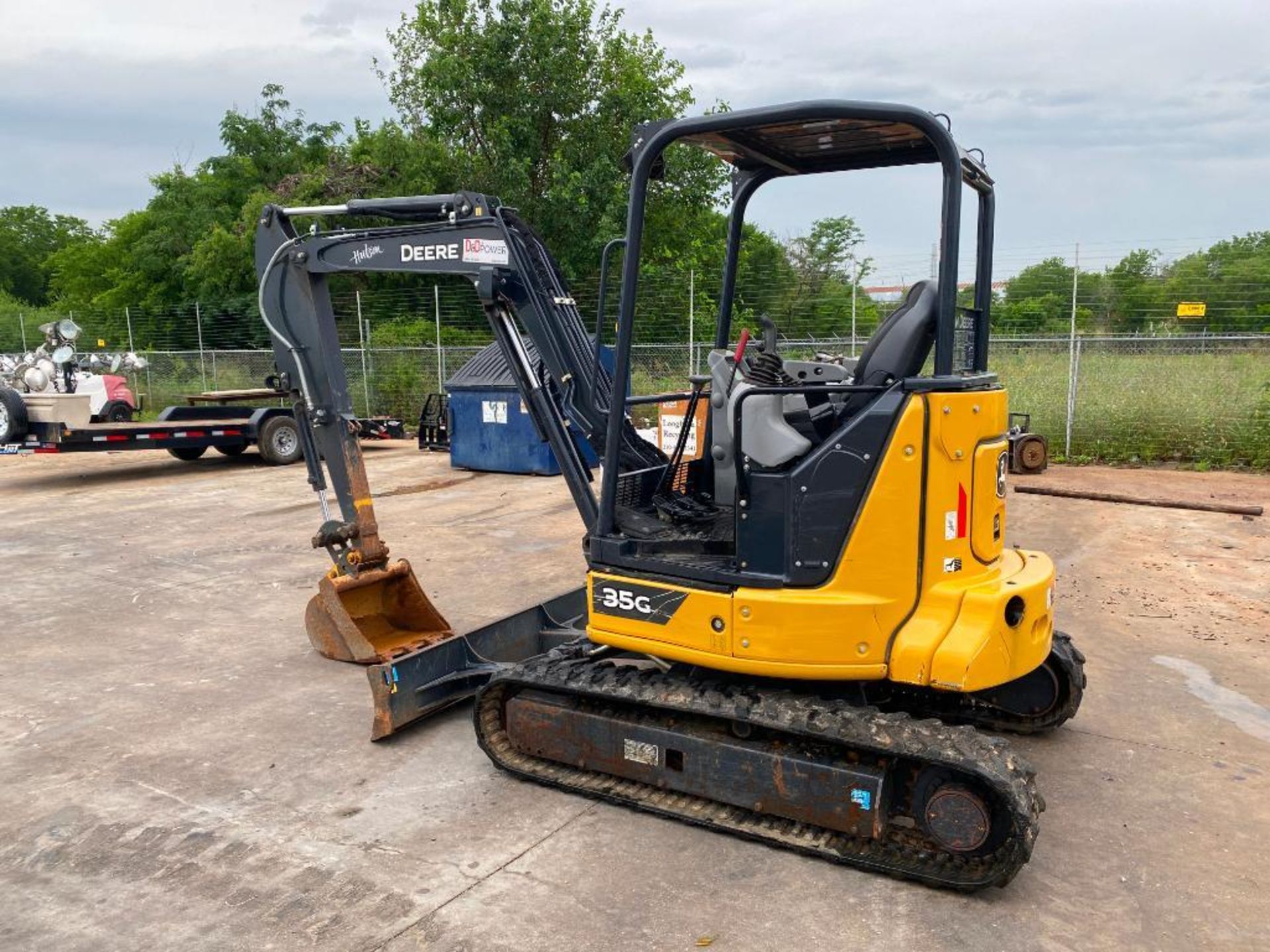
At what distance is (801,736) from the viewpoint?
3930 mm

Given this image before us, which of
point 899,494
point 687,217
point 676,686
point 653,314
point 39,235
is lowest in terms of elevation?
point 676,686

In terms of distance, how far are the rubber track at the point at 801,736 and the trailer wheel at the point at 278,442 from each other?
40.6ft

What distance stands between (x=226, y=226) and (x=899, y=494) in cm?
3424

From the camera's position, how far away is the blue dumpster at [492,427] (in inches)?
553

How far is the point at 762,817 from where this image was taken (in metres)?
4.08

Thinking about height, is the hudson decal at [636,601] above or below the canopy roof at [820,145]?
below

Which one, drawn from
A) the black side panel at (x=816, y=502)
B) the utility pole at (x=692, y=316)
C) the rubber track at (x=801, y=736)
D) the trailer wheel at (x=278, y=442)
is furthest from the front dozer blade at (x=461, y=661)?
the utility pole at (x=692, y=316)

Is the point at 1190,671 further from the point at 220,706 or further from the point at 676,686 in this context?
the point at 220,706

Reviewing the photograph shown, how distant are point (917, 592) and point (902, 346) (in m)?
1.00

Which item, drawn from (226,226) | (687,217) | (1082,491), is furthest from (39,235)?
(1082,491)

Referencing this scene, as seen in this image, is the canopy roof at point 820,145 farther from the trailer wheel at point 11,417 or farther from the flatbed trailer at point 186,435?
the trailer wheel at point 11,417

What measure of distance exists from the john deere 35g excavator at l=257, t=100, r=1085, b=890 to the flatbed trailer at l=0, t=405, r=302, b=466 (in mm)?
9379

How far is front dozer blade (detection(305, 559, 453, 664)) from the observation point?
614cm

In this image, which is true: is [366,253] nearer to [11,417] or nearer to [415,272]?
[415,272]
